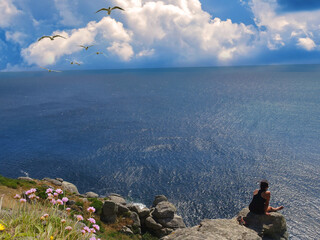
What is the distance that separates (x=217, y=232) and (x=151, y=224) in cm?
1953

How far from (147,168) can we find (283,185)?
2846 centimetres

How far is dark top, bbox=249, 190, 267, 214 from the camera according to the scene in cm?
1828

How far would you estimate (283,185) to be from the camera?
1950 inches

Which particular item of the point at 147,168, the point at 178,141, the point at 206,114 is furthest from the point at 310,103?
the point at 147,168

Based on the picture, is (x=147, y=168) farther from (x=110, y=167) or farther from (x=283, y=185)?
(x=283, y=185)

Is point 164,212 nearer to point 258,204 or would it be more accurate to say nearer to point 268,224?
point 268,224

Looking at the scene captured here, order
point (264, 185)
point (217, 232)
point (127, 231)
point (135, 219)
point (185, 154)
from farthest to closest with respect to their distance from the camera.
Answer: point (185, 154) < point (135, 219) < point (127, 231) < point (264, 185) < point (217, 232)

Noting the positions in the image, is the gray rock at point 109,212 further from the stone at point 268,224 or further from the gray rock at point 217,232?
the stone at point 268,224

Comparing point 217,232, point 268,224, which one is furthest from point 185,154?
point 217,232

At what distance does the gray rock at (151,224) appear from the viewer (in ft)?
107

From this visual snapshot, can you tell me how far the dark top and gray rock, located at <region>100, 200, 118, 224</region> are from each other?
1810 cm

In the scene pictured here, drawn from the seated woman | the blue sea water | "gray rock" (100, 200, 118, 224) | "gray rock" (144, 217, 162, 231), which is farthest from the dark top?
the blue sea water

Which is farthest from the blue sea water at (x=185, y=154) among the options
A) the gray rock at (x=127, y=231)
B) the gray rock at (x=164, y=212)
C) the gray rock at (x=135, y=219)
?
the gray rock at (x=127, y=231)

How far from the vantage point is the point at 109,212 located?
31.3m
